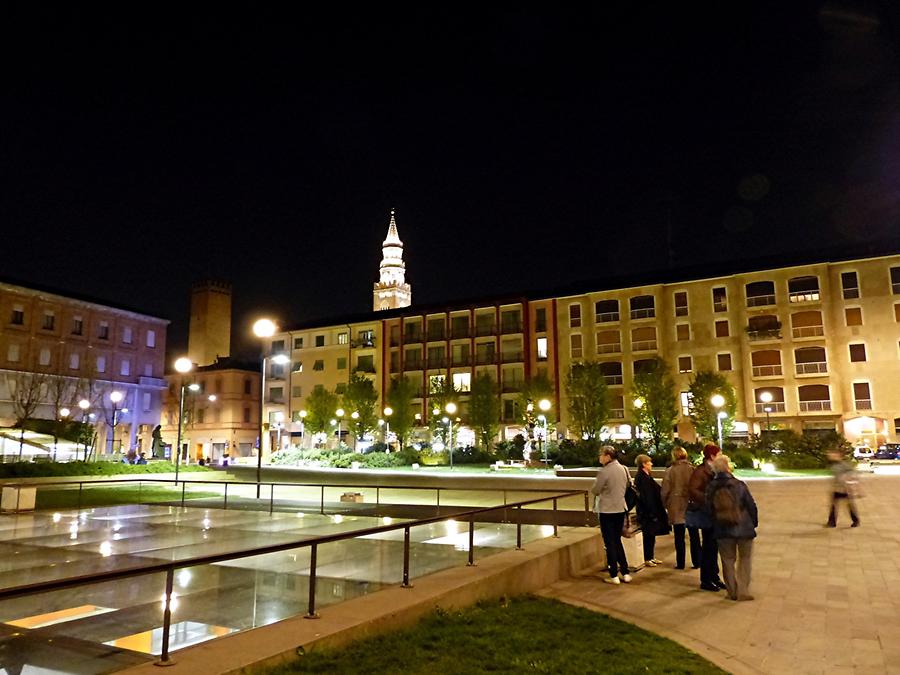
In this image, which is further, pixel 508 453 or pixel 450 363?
pixel 450 363

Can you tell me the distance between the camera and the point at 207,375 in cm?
7656

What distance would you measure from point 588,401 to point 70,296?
156ft

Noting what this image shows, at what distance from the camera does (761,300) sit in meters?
53.2

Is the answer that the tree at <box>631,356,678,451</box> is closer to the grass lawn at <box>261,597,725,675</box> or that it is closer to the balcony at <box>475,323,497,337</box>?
the balcony at <box>475,323,497,337</box>

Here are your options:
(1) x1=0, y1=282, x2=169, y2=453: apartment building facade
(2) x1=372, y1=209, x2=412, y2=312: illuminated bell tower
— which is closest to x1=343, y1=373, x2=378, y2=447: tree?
(1) x1=0, y1=282, x2=169, y2=453: apartment building facade

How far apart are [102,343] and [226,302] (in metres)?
32.1

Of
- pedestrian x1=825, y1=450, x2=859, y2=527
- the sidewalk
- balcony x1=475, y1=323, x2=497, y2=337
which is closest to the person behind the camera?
the sidewalk

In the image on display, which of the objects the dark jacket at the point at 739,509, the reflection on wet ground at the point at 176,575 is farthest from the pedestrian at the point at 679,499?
the reflection on wet ground at the point at 176,575

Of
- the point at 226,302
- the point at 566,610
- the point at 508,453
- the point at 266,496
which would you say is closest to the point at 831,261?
the point at 508,453

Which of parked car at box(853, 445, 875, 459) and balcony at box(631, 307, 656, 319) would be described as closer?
parked car at box(853, 445, 875, 459)

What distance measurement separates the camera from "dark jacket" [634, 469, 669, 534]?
10.6m

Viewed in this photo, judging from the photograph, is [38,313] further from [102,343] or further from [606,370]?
[606,370]

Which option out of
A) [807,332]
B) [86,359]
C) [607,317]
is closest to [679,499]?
[807,332]

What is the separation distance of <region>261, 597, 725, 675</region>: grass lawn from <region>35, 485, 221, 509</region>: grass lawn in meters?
18.1
